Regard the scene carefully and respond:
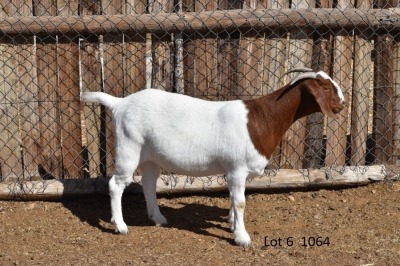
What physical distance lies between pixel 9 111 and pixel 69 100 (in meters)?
0.62

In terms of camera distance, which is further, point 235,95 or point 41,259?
point 235,95

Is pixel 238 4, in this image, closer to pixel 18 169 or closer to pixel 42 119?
pixel 42 119

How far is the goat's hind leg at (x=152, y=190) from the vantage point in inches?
236

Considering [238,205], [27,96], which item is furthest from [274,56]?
[27,96]

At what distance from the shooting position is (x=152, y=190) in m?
6.01

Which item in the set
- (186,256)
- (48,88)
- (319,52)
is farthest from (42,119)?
(319,52)

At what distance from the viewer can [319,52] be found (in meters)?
6.62

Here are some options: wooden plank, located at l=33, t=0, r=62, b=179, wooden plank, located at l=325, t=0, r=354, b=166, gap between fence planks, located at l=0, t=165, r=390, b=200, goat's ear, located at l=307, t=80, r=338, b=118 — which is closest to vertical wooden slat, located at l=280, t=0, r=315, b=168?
gap between fence planks, located at l=0, t=165, r=390, b=200

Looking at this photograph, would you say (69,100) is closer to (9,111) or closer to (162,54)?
(9,111)

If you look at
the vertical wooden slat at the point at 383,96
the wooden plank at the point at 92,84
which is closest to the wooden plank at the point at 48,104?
the wooden plank at the point at 92,84

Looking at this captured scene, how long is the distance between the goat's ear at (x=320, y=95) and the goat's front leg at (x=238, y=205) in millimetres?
878

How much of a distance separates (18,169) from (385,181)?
3.82 m

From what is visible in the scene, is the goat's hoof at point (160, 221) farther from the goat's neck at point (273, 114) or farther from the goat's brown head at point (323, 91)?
the goat's brown head at point (323, 91)

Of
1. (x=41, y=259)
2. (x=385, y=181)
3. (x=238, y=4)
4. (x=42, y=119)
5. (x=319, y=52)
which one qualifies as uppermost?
(x=238, y=4)
